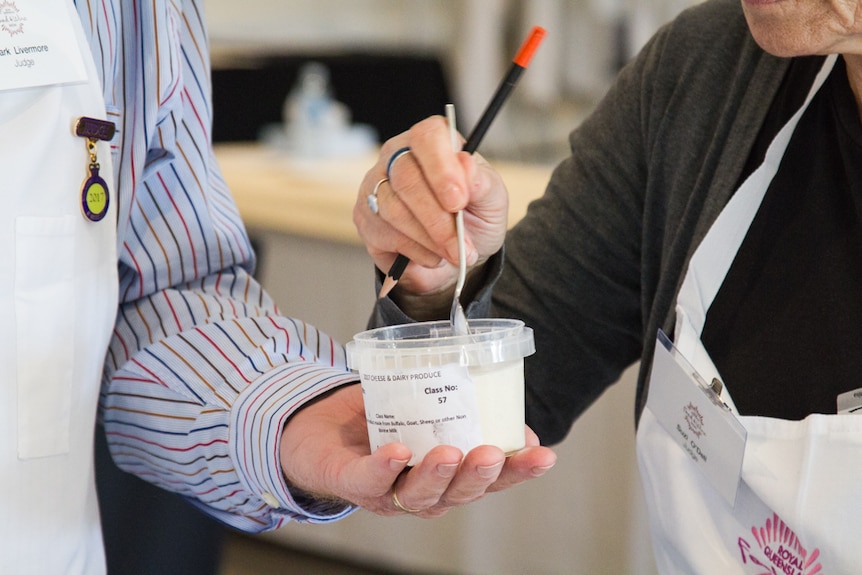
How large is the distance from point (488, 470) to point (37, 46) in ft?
1.85

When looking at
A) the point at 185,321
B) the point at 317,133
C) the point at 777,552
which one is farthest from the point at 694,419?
the point at 317,133

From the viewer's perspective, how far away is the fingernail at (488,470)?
29.6 inches

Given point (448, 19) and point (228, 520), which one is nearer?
point (228, 520)

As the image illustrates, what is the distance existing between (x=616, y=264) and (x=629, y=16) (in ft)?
10.6

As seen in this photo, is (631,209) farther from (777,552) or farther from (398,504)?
(398,504)

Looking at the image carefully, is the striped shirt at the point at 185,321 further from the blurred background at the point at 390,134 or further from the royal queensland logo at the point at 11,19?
the blurred background at the point at 390,134

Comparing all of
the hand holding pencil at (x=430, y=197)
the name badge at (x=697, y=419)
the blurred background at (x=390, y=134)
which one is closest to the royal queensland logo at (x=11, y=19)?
the hand holding pencil at (x=430, y=197)

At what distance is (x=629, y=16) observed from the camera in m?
4.26

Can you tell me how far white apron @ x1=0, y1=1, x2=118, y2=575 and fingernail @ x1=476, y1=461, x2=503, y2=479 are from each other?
440mm

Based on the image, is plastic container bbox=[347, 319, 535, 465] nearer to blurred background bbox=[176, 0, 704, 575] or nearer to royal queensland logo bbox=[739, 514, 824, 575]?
royal queensland logo bbox=[739, 514, 824, 575]

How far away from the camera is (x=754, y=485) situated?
3.25 ft

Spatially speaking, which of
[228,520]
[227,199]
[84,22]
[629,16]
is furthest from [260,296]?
[629,16]

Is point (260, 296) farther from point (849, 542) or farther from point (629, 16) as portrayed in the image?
point (629, 16)

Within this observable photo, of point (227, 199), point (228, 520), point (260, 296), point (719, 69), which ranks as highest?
point (719, 69)
